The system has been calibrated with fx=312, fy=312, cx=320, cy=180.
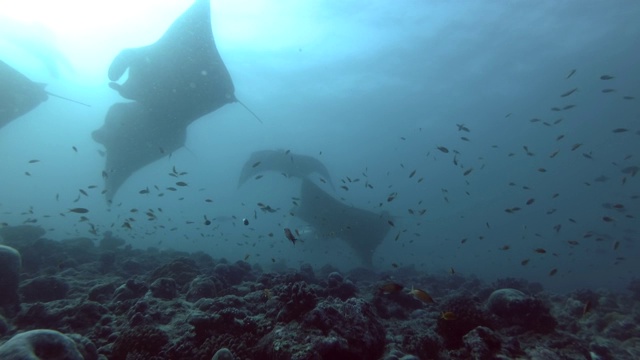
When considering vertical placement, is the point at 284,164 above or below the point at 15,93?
below

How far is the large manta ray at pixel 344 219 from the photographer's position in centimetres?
1905

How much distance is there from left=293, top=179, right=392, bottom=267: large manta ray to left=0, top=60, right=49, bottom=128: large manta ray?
42.1 feet

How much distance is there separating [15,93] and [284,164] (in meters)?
13.2

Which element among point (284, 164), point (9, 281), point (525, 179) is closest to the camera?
point (9, 281)

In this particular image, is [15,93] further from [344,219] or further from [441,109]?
[441,109]

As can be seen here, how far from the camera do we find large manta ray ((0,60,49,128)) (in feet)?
37.4

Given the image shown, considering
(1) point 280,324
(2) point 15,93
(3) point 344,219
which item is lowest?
(3) point 344,219

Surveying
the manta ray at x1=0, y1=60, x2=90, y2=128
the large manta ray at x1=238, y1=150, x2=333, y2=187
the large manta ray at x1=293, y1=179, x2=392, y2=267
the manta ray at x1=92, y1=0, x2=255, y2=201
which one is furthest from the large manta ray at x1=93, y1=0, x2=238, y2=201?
the large manta ray at x1=293, y1=179, x2=392, y2=267

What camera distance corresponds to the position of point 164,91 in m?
11.6

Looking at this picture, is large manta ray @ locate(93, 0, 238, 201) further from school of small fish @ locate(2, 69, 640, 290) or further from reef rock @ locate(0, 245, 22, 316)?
reef rock @ locate(0, 245, 22, 316)

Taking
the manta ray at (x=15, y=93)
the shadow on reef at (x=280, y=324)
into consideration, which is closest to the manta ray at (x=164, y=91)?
Result: the manta ray at (x=15, y=93)

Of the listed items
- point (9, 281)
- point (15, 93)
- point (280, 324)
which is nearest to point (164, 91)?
point (15, 93)

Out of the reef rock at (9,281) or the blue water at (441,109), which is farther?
the blue water at (441,109)

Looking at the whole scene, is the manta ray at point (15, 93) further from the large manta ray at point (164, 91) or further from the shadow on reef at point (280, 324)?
the shadow on reef at point (280, 324)
